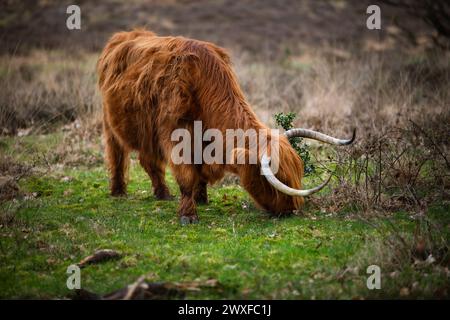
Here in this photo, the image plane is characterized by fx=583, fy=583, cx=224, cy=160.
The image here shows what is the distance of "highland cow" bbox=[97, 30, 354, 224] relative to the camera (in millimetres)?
5785

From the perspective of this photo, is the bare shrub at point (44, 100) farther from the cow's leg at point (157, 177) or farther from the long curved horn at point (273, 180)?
the long curved horn at point (273, 180)

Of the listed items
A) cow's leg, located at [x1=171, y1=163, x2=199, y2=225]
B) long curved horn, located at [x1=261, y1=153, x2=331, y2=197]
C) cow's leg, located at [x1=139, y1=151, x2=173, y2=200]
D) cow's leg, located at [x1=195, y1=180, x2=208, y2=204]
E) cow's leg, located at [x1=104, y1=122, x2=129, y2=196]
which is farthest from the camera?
cow's leg, located at [x1=104, y1=122, x2=129, y2=196]

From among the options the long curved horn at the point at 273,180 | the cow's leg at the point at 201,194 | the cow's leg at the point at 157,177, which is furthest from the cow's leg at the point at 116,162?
the long curved horn at the point at 273,180

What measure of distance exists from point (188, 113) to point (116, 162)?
2.06 metres

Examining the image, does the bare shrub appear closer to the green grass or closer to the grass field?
the grass field

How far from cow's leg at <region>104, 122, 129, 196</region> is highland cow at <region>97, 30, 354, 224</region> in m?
0.48

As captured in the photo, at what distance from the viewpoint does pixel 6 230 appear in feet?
19.7

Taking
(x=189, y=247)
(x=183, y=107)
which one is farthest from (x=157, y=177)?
(x=189, y=247)

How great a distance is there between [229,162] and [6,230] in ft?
7.88

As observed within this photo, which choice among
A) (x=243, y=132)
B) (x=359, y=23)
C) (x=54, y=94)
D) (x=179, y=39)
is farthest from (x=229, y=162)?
(x=359, y=23)

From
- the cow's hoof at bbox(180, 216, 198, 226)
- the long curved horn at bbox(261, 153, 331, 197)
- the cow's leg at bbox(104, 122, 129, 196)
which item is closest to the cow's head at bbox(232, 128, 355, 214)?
the long curved horn at bbox(261, 153, 331, 197)

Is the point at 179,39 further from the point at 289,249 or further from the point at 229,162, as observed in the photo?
the point at 289,249

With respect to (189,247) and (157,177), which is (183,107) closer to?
(189,247)

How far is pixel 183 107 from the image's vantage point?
609cm
